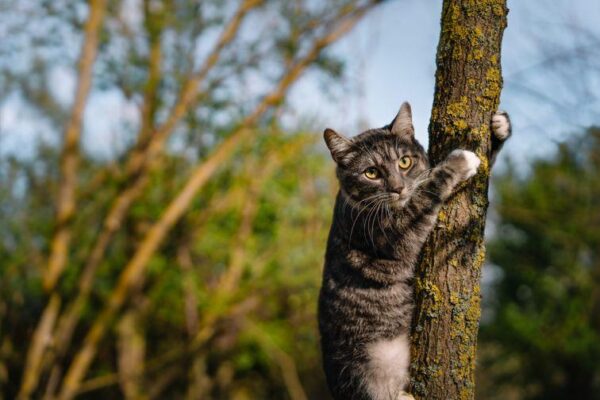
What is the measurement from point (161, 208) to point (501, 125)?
721cm

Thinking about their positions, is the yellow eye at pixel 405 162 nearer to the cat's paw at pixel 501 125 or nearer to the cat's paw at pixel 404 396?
the cat's paw at pixel 501 125

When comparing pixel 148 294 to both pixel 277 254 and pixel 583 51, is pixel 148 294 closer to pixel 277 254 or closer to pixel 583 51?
pixel 277 254

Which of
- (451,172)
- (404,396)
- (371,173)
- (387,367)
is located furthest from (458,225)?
(371,173)

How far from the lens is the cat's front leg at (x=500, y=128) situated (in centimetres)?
253

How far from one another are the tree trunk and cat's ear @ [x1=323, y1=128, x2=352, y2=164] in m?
1.04

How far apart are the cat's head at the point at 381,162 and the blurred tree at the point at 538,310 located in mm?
9474

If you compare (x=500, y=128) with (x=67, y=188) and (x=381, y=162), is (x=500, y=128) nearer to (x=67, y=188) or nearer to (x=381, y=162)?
(x=381, y=162)

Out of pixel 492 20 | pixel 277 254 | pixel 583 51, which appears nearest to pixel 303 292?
→ pixel 277 254

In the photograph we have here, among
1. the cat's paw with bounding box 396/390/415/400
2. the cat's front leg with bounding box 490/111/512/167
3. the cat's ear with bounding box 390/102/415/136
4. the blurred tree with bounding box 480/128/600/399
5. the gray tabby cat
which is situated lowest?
the blurred tree with bounding box 480/128/600/399

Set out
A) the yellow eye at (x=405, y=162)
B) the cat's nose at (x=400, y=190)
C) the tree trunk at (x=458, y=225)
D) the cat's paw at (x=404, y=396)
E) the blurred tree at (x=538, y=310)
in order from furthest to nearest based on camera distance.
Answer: the blurred tree at (x=538, y=310) < the yellow eye at (x=405, y=162) < the cat's nose at (x=400, y=190) < the cat's paw at (x=404, y=396) < the tree trunk at (x=458, y=225)

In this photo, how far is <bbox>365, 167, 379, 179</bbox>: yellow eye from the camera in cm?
338

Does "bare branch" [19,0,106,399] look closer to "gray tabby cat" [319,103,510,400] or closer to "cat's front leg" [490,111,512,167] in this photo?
"gray tabby cat" [319,103,510,400]

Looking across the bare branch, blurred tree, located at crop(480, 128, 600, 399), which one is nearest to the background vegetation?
the bare branch

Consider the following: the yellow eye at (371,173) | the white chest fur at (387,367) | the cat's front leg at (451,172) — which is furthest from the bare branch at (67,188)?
the cat's front leg at (451,172)
